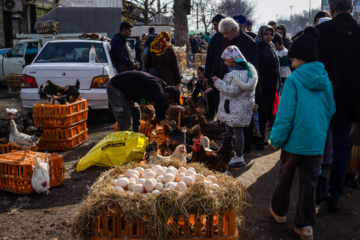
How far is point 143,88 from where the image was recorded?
584 cm

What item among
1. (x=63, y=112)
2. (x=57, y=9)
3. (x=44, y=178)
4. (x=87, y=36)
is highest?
(x=57, y=9)

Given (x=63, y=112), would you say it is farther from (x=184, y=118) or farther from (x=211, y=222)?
(x=211, y=222)

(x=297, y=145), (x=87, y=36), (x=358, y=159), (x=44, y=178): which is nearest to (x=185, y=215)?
(x=297, y=145)

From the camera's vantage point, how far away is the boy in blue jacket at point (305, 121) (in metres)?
3.71

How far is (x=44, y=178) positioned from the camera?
5.01 metres

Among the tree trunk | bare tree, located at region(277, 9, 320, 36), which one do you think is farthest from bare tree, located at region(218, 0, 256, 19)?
bare tree, located at region(277, 9, 320, 36)

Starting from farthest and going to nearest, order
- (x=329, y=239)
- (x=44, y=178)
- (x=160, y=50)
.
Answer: (x=160, y=50)
(x=44, y=178)
(x=329, y=239)

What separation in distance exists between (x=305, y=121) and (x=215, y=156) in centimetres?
146

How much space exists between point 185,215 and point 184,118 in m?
4.26

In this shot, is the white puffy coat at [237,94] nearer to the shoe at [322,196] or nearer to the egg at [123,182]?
the shoe at [322,196]

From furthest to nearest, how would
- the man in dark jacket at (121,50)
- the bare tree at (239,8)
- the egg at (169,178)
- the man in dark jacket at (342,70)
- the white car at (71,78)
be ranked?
1. the bare tree at (239,8)
2. the man in dark jacket at (121,50)
3. the white car at (71,78)
4. the man in dark jacket at (342,70)
5. the egg at (169,178)

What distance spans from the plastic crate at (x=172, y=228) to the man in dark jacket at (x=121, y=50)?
6359 mm

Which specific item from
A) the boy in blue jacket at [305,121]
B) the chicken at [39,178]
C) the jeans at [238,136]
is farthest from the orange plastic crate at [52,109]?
the boy in blue jacket at [305,121]

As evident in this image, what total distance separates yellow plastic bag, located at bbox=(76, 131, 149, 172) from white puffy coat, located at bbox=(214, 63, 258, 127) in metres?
1.42
